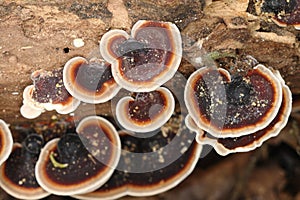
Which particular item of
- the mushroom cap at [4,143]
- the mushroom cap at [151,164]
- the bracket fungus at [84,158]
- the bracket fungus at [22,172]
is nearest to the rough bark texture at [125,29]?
the mushroom cap at [4,143]

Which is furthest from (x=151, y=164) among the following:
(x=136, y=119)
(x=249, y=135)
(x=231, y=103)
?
(x=231, y=103)

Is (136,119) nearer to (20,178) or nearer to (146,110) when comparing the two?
(146,110)

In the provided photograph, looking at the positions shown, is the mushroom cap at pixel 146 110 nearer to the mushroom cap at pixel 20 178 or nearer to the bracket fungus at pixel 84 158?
the bracket fungus at pixel 84 158

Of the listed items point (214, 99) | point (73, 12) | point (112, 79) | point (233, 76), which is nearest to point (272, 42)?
point (233, 76)

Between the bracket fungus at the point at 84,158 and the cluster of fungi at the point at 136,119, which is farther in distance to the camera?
the bracket fungus at the point at 84,158

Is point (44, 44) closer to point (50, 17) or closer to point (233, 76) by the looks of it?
point (50, 17)

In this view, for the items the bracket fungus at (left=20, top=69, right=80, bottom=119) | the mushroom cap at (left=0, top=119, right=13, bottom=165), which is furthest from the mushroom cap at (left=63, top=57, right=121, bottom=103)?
the mushroom cap at (left=0, top=119, right=13, bottom=165)

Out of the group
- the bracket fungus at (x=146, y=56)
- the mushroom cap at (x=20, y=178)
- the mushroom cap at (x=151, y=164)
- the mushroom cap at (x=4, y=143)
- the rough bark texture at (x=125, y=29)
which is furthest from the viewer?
the mushroom cap at (x=151, y=164)
